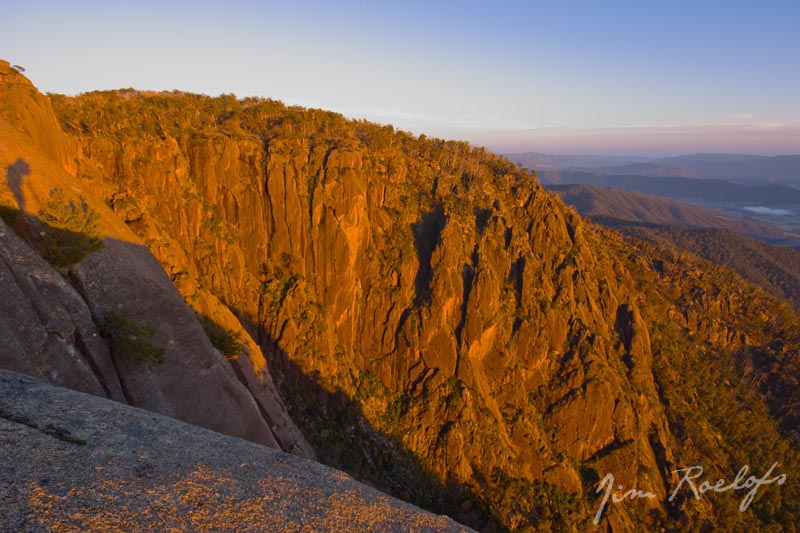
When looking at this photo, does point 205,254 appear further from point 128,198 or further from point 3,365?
point 3,365

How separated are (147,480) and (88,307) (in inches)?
456

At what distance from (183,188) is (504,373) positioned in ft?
147

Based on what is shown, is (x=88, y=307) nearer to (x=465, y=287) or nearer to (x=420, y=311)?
(x=420, y=311)

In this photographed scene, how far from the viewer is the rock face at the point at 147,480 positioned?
741cm

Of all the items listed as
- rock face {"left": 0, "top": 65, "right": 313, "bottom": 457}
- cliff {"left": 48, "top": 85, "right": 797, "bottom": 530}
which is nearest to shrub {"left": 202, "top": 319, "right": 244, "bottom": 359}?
rock face {"left": 0, "top": 65, "right": 313, "bottom": 457}

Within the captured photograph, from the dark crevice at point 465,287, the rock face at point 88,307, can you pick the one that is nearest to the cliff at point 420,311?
the dark crevice at point 465,287

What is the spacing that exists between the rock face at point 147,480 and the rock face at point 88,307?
3474 mm

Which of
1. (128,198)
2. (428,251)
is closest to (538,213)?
(428,251)

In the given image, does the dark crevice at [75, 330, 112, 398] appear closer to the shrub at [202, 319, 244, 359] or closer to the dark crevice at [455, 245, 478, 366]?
the shrub at [202, 319, 244, 359]

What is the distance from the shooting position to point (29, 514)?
688cm

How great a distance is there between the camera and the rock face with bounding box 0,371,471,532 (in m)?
7.41

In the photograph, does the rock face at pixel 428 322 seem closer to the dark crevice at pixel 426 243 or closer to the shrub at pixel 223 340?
the dark crevice at pixel 426 243

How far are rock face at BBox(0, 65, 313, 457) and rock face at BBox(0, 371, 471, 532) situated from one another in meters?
3.47

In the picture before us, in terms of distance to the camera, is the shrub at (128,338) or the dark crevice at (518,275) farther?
the dark crevice at (518,275)
